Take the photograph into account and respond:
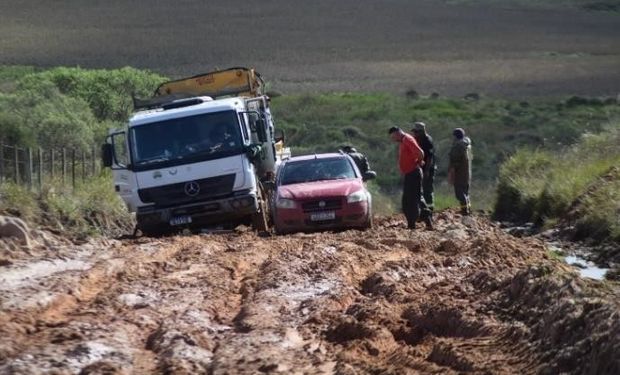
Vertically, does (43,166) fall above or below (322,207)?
below

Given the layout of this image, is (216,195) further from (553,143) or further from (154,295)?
(553,143)

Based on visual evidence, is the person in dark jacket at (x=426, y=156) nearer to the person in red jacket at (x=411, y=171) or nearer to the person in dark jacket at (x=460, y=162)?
the person in dark jacket at (x=460, y=162)

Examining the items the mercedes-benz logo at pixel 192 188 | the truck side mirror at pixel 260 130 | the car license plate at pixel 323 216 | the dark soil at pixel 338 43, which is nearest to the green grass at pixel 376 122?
the mercedes-benz logo at pixel 192 188

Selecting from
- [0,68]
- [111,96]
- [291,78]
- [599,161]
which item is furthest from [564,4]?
[599,161]

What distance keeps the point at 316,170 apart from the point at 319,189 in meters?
1.25

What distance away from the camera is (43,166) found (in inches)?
1040

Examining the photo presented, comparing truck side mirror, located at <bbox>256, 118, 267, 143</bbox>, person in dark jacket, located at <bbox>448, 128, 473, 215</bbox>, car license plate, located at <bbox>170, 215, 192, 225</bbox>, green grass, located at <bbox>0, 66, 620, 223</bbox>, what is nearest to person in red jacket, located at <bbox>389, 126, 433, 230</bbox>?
truck side mirror, located at <bbox>256, 118, 267, 143</bbox>

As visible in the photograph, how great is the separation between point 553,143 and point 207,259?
2864 centimetres

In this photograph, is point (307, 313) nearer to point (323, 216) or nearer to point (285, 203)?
point (323, 216)

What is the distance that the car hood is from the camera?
2095cm

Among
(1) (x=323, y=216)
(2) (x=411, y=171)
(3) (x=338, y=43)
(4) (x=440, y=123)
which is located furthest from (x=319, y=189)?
(3) (x=338, y=43)

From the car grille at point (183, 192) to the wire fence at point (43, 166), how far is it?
2.62m

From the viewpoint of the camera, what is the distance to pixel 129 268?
1477 cm

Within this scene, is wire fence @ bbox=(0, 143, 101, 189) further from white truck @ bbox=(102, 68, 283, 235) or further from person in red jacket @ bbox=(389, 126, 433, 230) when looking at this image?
person in red jacket @ bbox=(389, 126, 433, 230)
